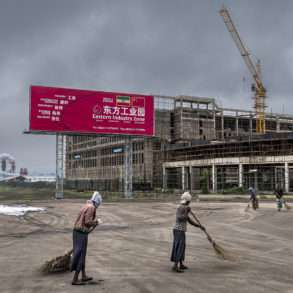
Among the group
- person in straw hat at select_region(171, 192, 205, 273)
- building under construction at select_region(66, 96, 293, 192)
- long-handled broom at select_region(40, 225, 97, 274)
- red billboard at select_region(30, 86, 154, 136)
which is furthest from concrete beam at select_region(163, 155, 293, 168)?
long-handled broom at select_region(40, 225, 97, 274)

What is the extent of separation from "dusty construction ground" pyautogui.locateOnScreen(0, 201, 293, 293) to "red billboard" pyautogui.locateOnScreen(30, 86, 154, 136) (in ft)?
87.0

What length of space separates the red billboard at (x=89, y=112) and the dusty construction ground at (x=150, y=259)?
2652 centimetres

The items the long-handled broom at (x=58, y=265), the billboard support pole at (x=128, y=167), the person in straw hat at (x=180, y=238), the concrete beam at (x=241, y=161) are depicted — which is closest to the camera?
the long-handled broom at (x=58, y=265)

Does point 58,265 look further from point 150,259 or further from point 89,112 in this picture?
point 89,112

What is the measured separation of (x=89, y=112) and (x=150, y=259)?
36.5 m

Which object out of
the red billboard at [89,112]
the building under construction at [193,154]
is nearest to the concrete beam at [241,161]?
the building under construction at [193,154]

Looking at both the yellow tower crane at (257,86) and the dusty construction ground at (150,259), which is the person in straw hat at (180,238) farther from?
the yellow tower crane at (257,86)

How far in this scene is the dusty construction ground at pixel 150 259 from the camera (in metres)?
7.55

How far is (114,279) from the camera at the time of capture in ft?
26.4

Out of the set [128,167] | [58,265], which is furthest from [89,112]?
[58,265]

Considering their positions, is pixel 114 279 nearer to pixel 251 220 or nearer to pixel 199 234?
pixel 199 234

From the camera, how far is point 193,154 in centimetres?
7519

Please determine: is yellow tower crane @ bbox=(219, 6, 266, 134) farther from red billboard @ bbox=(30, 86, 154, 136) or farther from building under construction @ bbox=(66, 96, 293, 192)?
red billboard @ bbox=(30, 86, 154, 136)

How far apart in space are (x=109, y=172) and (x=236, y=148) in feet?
130
